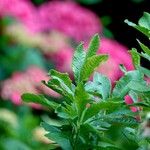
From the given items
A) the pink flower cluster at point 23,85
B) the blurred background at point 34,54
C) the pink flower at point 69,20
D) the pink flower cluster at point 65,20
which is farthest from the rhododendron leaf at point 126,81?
the pink flower at point 69,20

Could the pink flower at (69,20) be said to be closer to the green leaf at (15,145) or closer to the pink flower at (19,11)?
the pink flower at (19,11)

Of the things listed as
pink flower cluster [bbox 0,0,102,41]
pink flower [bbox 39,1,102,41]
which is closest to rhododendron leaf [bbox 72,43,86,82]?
pink flower cluster [bbox 0,0,102,41]

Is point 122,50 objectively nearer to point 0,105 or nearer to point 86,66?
point 0,105

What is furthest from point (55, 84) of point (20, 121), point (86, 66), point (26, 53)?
point (26, 53)

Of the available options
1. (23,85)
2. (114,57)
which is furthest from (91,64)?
(114,57)

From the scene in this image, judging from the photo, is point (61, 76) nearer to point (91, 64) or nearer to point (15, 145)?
point (91, 64)

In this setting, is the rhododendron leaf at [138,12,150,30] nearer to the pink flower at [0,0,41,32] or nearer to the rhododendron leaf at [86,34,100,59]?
the rhododendron leaf at [86,34,100,59]
